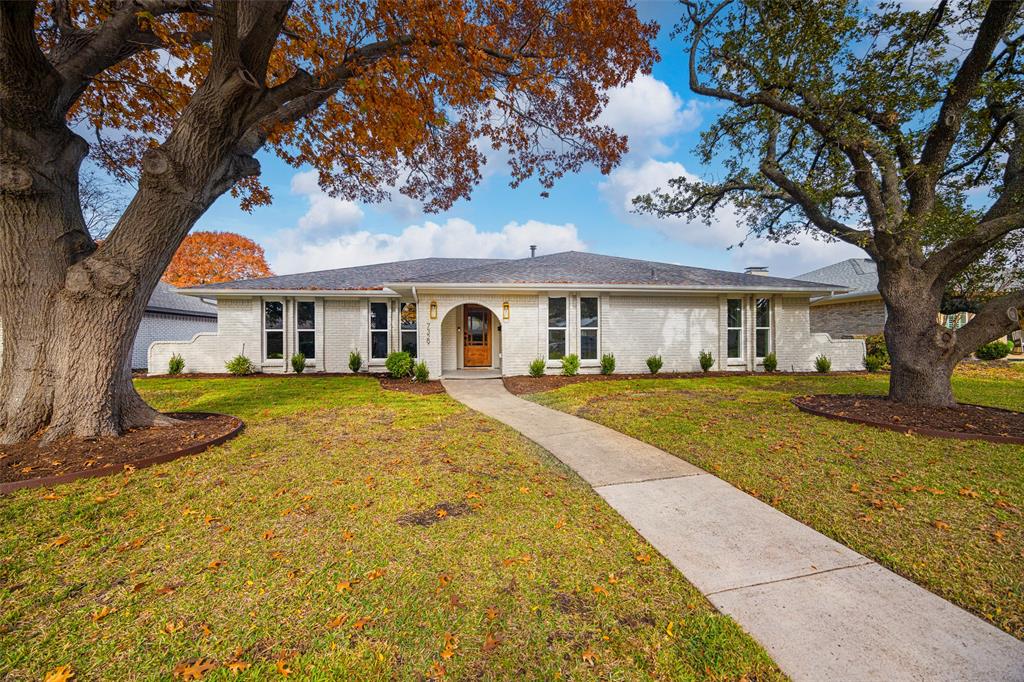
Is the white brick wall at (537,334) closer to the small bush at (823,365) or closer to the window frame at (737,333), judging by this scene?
the window frame at (737,333)

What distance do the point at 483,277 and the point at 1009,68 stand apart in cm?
1062

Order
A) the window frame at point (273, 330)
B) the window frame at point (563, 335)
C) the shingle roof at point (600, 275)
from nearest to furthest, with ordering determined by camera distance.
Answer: the shingle roof at point (600, 275), the window frame at point (563, 335), the window frame at point (273, 330)

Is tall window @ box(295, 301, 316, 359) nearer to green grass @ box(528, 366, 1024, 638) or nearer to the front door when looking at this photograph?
the front door

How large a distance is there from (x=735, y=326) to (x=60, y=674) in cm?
1486

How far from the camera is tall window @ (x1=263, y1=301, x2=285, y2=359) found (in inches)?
515

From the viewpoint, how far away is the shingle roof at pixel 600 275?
39.0 feet

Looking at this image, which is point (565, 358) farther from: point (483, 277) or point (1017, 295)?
point (1017, 295)

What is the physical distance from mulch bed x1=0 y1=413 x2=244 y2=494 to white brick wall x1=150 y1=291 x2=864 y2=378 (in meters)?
7.14

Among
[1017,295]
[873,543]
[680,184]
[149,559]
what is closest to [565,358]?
[680,184]

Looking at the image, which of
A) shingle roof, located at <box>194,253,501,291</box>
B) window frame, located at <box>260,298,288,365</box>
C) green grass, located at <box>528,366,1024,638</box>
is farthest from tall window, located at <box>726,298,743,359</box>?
window frame, located at <box>260,298,288,365</box>

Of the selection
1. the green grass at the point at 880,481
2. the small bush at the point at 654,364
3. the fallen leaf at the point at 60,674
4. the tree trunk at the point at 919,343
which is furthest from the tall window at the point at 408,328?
the fallen leaf at the point at 60,674

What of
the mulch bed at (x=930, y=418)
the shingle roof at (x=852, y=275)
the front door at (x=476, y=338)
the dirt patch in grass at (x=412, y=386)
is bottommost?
the mulch bed at (x=930, y=418)

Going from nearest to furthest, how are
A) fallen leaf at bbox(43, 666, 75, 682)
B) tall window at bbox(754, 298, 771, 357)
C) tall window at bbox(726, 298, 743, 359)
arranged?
fallen leaf at bbox(43, 666, 75, 682), tall window at bbox(726, 298, 743, 359), tall window at bbox(754, 298, 771, 357)

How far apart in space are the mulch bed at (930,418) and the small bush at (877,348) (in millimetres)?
8314
